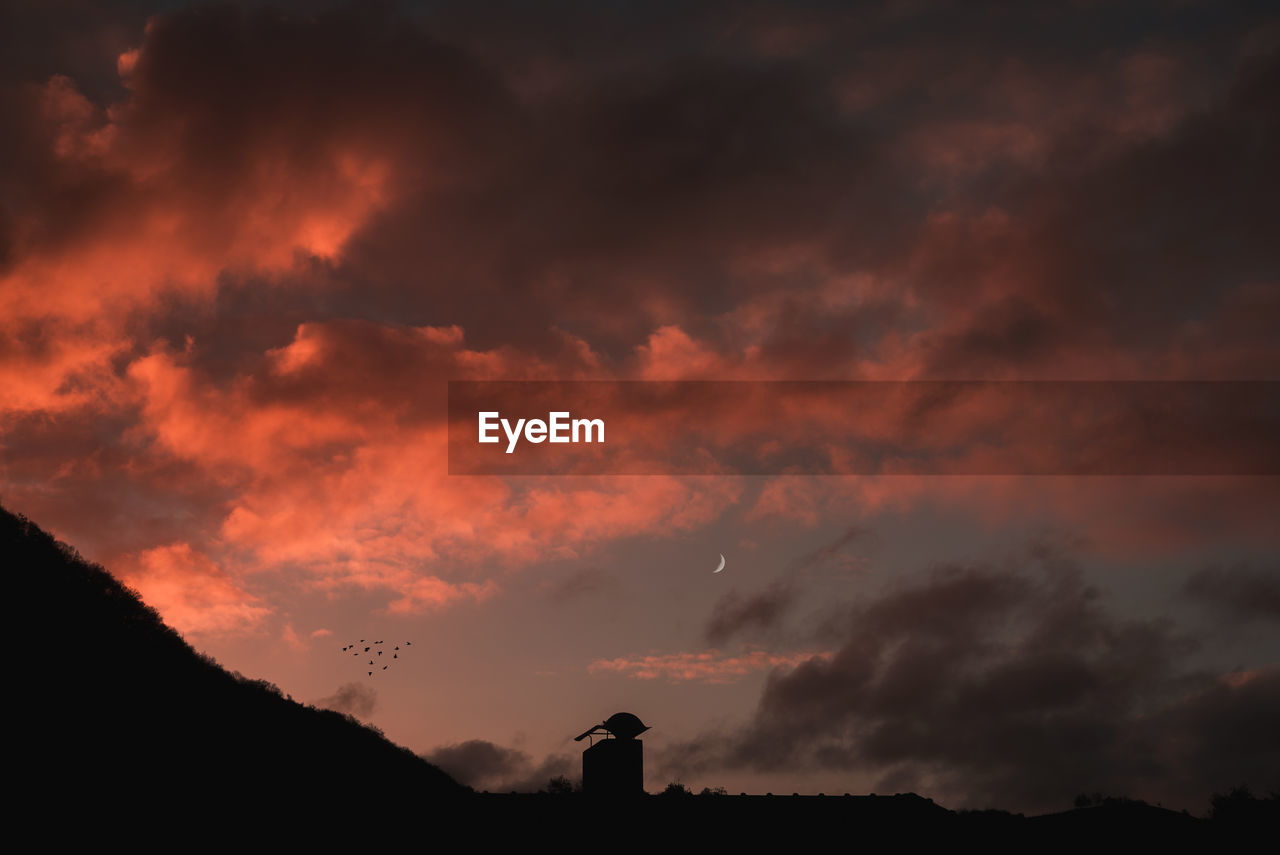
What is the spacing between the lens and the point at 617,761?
38.9 meters

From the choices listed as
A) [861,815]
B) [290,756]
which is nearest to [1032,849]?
[861,815]

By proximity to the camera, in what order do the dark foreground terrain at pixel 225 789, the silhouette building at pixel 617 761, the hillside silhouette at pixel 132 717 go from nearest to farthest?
the dark foreground terrain at pixel 225 789
the hillside silhouette at pixel 132 717
the silhouette building at pixel 617 761

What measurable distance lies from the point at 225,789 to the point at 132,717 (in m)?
3.90

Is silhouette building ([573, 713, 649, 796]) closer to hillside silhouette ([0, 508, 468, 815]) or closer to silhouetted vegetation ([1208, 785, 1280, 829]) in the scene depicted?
hillside silhouette ([0, 508, 468, 815])

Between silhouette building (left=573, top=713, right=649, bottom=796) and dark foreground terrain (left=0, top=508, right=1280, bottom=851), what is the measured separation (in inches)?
44.2

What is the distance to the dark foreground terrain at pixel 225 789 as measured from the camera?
2742 cm

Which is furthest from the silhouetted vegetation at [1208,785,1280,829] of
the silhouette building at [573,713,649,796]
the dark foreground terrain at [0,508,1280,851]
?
the silhouette building at [573,713,649,796]

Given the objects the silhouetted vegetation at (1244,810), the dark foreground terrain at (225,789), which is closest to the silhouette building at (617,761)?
the dark foreground terrain at (225,789)

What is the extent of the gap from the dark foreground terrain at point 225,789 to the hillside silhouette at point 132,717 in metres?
0.07

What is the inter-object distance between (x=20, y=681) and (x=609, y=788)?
21.3 meters

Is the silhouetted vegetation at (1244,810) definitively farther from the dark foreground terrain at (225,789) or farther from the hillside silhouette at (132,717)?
the hillside silhouette at (132,717)

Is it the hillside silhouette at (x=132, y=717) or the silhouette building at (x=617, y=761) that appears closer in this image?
the hillside silhouette at (x=132, y=717)

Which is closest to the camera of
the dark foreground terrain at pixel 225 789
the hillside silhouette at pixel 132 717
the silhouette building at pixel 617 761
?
the dark foreground terrain at pixel 225 789

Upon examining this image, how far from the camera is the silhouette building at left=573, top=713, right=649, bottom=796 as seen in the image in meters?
38.6
